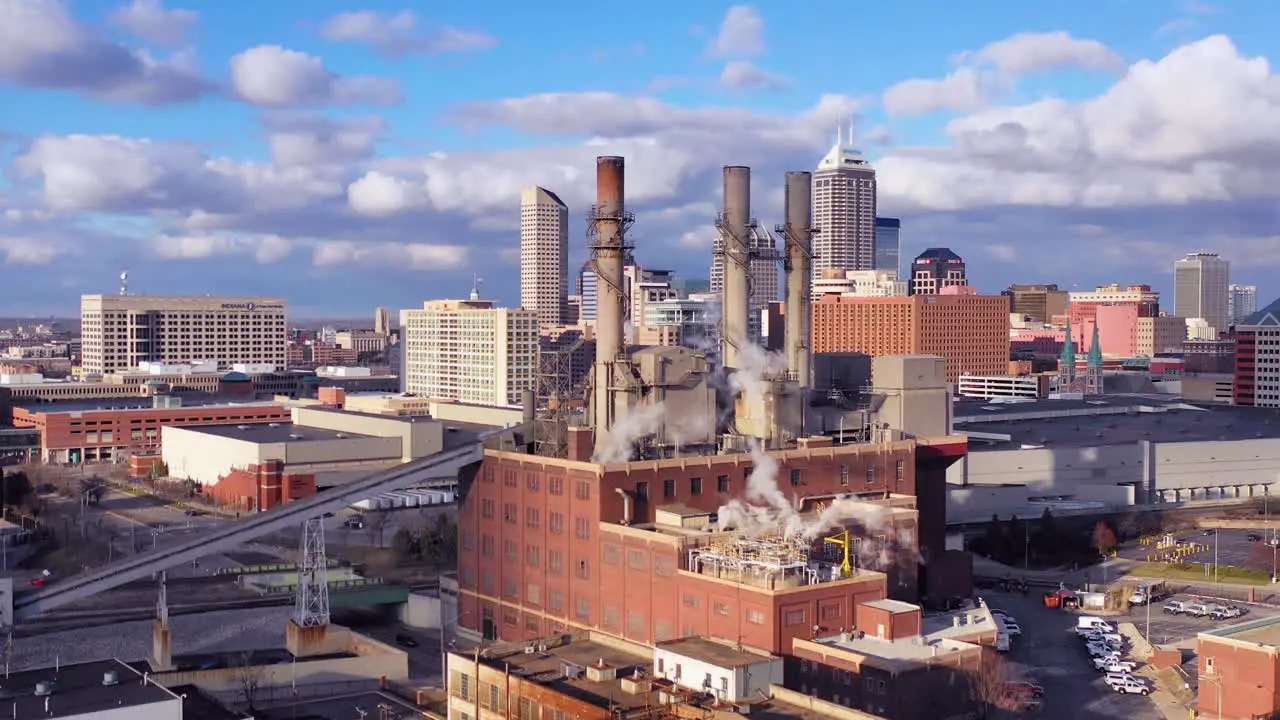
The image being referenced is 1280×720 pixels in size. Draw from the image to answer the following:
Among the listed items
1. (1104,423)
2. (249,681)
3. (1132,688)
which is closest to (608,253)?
(249,681)

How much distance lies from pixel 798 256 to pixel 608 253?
1389 cm

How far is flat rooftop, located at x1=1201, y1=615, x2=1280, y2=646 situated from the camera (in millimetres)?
46000

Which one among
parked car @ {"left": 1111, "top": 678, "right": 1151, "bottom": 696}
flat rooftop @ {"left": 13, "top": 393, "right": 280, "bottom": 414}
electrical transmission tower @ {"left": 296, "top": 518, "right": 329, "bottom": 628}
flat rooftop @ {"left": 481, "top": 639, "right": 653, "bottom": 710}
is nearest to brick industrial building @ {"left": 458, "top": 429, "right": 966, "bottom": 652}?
flat rooftop @ {"left": 481, "top": 639, "right": 653, "bottom": 710}

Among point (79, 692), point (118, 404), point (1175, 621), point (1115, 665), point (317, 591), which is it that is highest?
point (118, 404)

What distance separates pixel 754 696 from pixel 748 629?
7396mm

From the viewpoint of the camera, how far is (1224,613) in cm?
6334

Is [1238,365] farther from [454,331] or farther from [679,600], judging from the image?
[679,600]

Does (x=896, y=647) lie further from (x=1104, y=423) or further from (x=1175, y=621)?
(x=1104, y=423)

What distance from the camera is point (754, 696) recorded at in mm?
37531

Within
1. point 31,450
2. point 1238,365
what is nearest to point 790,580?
point 31,450

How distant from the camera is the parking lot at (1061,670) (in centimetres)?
4894

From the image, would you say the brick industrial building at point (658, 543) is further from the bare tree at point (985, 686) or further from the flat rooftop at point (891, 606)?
the bare tree at point (985, 686)

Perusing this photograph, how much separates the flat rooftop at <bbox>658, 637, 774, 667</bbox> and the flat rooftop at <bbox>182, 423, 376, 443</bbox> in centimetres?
6806

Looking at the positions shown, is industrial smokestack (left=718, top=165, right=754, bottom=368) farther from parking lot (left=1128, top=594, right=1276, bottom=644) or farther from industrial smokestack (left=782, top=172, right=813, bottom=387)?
parking lot (left=1128, top=594, right=1276, bottom=644)
